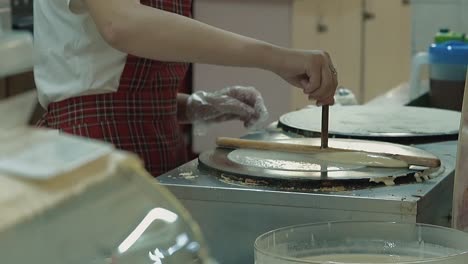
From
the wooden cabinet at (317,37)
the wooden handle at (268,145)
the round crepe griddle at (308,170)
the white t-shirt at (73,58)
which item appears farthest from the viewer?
the wooden cabinet at (317,37)

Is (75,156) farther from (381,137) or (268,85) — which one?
(268,85)

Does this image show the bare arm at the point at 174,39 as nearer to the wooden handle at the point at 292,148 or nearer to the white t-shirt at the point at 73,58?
the wooden handle at the point at 292,148

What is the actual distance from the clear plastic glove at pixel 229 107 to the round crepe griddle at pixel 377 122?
72 mm

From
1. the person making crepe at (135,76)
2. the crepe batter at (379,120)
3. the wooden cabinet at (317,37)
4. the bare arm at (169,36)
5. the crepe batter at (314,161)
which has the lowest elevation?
the wooden cabinet at (317,37)

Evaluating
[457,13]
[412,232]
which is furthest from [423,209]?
[457,13]

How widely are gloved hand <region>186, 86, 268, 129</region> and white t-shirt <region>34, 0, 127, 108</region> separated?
0.80ft

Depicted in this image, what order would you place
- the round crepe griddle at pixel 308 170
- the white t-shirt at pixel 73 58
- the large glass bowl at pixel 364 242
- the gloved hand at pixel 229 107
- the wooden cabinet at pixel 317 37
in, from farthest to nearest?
the wooden cabinet at pixel 317 37, the gloved hand at pixel 229 107, the white t-shirt at pixel 73 58, the round crepe griddle at pixel 308 170, the large glass bowl at pixel 364 242

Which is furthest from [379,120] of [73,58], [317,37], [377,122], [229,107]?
[317,37]

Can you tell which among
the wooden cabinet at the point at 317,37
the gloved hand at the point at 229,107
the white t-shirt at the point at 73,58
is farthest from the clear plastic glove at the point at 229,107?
the wooden cabinet at the point at 317,37

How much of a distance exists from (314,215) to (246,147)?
0.23 metres

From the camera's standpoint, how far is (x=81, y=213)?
1.44 ft

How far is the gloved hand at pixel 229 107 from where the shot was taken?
149cm

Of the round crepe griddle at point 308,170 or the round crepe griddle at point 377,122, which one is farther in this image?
the round crepe griddle at point 377,122

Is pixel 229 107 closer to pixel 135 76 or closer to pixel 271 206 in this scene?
pixel 135 76
